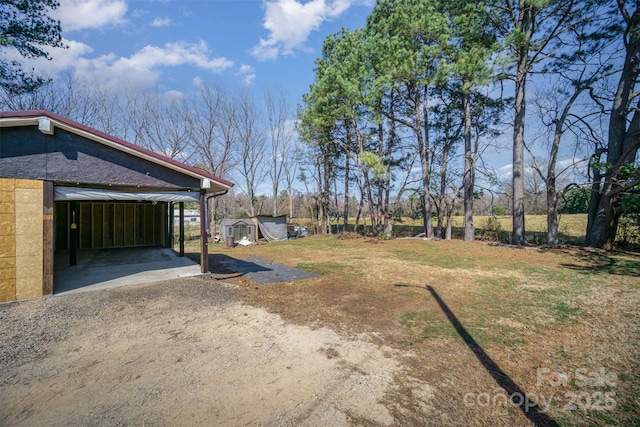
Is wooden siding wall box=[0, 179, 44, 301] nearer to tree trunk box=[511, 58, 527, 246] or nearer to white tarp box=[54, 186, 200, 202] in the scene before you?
white tarp box=[54, 186, 200, 202]

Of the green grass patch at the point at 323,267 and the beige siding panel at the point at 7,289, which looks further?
the green grass patch at the point at 323,267

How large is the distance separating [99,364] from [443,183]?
15985 millimetres

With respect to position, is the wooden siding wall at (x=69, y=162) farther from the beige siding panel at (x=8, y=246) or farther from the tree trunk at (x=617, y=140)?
the tree trunk at (x=617, y=140)

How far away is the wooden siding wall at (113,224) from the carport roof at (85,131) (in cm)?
650

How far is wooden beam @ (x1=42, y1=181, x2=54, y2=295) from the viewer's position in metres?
4.81

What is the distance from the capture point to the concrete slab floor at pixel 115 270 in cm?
585

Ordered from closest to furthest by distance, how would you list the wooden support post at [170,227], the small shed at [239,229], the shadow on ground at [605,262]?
1. the shadow on ground at [605,262]
2. the wooden support post at [170,227]
3. the small shed at [239,229]

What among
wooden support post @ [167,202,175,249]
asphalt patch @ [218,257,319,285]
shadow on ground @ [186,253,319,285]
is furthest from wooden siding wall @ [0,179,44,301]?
wooden support post @ [167,202,175,249]

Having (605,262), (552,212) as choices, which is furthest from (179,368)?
(552,212)

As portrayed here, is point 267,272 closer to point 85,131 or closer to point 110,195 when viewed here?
point 110,195

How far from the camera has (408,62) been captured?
1220 cm

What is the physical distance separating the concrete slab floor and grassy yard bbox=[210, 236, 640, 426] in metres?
2.65

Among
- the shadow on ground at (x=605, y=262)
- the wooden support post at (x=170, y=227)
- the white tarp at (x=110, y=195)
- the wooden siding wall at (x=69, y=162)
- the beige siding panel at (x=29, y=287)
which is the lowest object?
the shadow on ground at (x=605, y=262)

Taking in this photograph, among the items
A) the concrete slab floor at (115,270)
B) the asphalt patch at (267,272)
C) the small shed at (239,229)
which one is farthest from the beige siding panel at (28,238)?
the small shed at (239,229)
